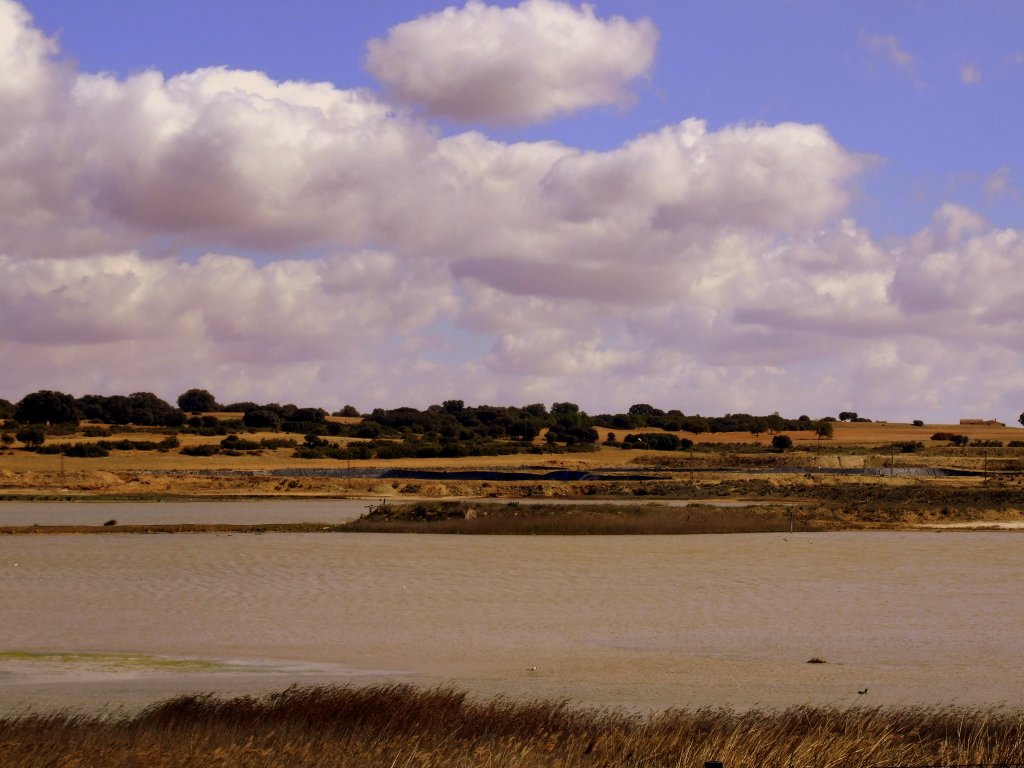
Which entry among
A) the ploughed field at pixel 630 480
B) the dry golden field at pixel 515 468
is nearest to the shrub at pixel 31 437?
the dry golden field at pixel 515 468

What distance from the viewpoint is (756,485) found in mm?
65438

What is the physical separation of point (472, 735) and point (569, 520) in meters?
30.5

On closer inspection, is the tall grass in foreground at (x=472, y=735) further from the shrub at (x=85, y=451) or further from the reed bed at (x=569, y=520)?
the shrub at (x=85, y=451)

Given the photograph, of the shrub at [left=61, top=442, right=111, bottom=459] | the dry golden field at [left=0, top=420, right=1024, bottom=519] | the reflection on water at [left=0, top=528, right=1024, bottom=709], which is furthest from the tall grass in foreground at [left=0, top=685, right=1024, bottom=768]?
the shrub at [left=61, top=442, right=111, bottom=459]

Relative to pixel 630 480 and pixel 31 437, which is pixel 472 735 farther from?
pixel 31 437

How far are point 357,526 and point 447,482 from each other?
29.0m

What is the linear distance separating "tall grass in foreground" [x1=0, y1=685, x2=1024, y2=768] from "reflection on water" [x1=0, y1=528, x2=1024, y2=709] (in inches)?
102

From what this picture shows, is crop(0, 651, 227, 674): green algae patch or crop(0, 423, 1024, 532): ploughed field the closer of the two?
crop(0, 651, 227, 674): green algae patch

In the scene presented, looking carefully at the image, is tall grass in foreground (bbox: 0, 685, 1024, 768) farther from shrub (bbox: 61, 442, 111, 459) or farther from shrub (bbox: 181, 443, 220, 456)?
shrub (bbox: 181, 443, 220, 456)

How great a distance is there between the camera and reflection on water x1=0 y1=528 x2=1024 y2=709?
52.0ft

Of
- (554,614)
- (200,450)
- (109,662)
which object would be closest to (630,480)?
(200,450)

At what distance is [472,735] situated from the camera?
35.2 feet

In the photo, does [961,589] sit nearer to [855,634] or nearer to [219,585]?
[855,634]

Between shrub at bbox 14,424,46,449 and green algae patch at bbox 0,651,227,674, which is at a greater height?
shrub at bbox 14,424,46,449
